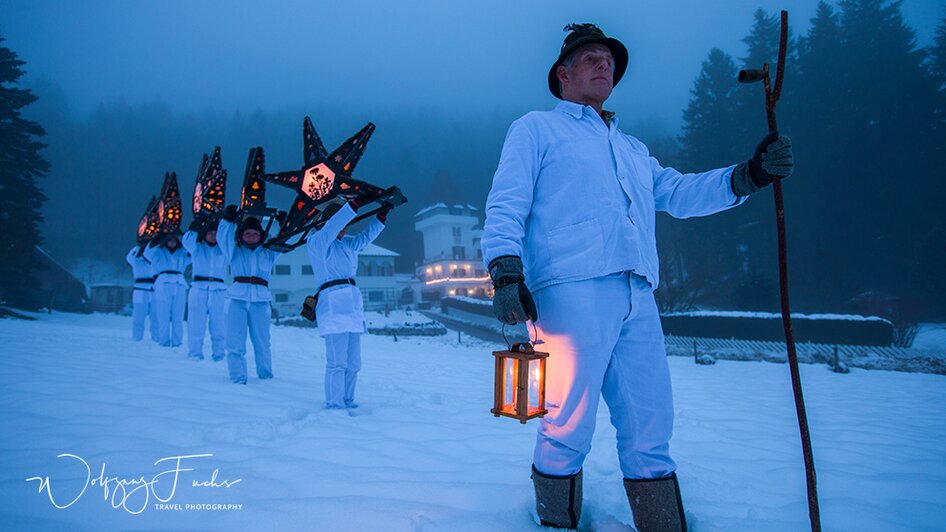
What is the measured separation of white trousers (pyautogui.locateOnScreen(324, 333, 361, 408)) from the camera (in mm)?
4609

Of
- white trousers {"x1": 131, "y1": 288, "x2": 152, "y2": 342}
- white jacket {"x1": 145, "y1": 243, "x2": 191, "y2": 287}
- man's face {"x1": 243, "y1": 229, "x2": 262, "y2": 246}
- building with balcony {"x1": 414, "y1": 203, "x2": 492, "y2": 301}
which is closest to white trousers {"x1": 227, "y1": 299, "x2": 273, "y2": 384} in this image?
man's face {"x1": 243, "y1": 229, "x2": 262, "y2": 246}

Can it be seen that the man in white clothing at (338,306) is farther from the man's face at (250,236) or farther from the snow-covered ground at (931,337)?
the snow-covered ground at (931,337)

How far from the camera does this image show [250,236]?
21.1 feet

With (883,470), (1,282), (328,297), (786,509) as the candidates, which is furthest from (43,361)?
(1,282)

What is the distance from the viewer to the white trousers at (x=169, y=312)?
380 inches

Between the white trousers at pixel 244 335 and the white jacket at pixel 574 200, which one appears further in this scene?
the white trousers at pixel 244 335

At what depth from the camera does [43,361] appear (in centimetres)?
590

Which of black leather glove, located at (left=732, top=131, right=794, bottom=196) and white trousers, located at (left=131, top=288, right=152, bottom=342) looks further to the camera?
white trousers, located at (left=131, top=288, right=152, bottom=342)

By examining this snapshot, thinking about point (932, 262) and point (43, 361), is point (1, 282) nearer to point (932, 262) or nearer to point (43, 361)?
point (43, 361)

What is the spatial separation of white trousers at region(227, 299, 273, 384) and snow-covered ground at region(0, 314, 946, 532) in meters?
0.28

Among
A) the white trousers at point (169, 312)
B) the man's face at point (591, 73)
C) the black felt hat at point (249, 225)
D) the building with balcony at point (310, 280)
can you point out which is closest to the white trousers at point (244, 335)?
the black felt hat at point (249, 225)

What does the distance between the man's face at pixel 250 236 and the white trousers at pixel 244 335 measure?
0.89 metres

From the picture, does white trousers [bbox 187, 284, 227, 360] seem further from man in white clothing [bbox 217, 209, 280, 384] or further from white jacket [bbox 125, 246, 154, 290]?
white jacket [bbox 125, 246, 154, 290]

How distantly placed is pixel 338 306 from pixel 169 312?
7.40m
